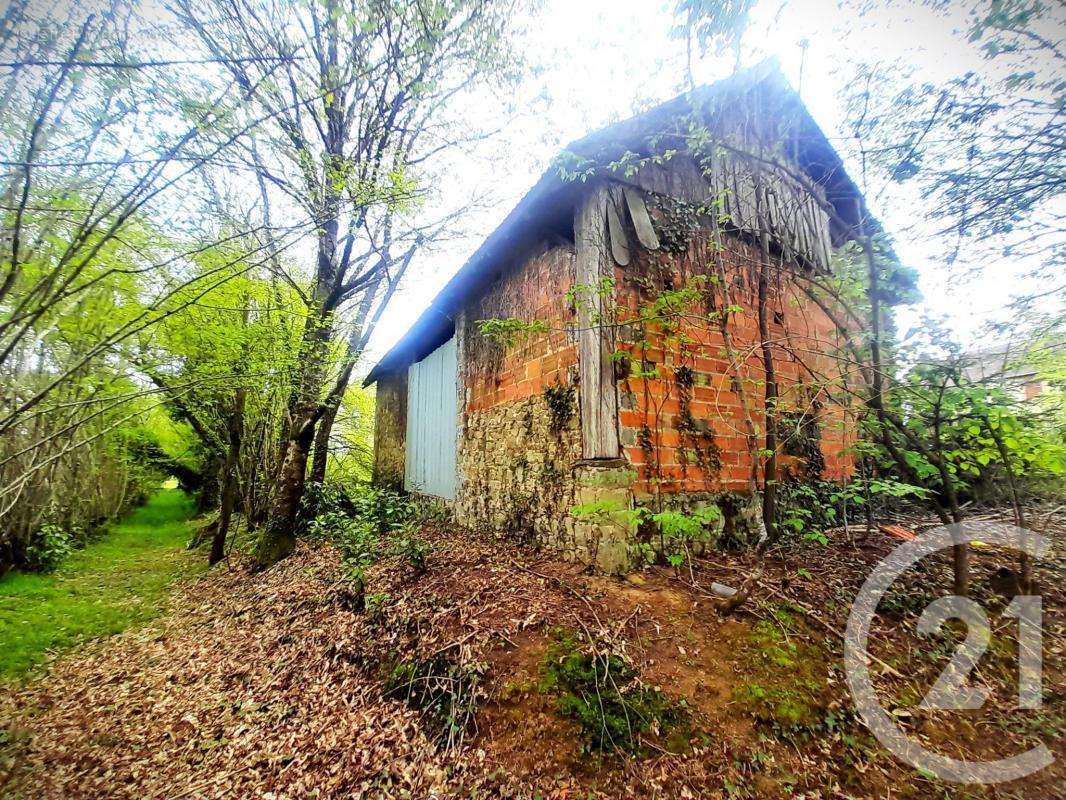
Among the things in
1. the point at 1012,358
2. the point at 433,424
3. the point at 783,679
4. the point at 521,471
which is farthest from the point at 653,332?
the point at 433,424

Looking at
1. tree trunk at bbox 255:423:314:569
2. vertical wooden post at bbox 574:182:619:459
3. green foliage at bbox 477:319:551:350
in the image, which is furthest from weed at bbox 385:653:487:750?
tree trunk at bbox 255:423:314:569

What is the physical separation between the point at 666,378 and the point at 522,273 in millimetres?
1998

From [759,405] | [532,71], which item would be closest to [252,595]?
[759,405]

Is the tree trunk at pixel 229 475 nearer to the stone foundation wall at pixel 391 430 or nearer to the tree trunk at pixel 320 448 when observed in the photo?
the tree trunk at pixel 320 448

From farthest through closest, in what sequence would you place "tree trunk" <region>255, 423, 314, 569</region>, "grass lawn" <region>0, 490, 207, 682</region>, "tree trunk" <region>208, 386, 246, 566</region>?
"tree trunk" <region>208, 386, 246, 566</region>
"tree trunk" <region>255, 423, 314, 569</region>
"grass lawn" <region>0, 490, 207, 682</region>

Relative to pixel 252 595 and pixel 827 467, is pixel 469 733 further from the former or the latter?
pixel 827 467

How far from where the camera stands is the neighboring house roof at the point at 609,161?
3248 millimetres

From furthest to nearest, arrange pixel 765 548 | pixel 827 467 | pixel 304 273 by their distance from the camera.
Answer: pixel 304 273 < pixel 827 467 < pixel 765 548

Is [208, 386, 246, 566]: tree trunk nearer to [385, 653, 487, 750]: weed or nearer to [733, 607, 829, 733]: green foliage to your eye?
[385, 653, 487, 750]: weed

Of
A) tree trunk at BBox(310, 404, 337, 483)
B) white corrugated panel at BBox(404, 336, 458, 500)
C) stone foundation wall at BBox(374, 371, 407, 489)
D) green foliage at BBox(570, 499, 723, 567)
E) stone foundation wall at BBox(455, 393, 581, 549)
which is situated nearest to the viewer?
green foliage at BBox(570, 499, 723, 567)

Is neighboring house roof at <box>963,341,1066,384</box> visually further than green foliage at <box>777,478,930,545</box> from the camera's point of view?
No

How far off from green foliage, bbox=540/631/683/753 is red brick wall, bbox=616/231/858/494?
132 cm

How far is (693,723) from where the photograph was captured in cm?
183

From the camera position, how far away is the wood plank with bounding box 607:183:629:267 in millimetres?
Answer: 3316
